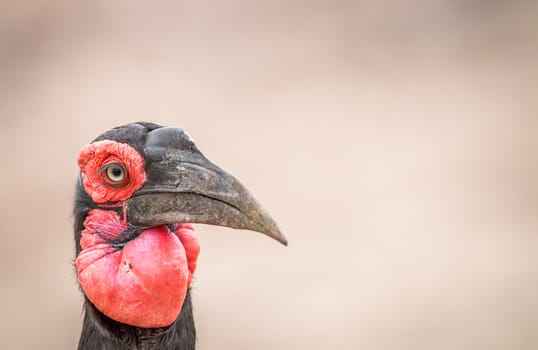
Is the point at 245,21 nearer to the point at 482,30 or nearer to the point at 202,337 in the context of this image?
the point at 482,30

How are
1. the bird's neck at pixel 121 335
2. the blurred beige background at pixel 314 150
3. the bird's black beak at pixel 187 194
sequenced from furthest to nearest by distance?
the blurred beige background at pixel 314 150
the bird's neck at pixel 121 335
the bird's black beak at pixel 187 194

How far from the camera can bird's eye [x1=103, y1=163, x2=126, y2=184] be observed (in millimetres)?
2543

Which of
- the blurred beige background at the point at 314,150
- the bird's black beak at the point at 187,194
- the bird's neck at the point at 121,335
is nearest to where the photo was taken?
the bird's black beak at the point at 187,194

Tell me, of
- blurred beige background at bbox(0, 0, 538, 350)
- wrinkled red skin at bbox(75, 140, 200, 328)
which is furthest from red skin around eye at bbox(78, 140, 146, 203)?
blurred beige background at bbox(0, 0, 538, 350)

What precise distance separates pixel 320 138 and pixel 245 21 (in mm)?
2493

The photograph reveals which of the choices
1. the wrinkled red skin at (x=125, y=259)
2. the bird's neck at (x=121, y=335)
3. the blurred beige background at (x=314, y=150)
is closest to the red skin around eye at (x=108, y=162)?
the wrinkled red skin at (x=125, y=259)

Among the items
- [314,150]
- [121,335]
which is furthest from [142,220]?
[314,150]

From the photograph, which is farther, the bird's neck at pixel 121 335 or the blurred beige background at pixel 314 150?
the blurred beige background at pixel 314 150

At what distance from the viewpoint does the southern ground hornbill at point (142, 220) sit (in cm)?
247

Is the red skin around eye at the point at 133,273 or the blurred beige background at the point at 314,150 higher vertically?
the blurred beige background at the point at 314,150

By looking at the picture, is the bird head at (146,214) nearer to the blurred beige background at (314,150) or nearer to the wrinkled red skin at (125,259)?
the wrinkled red skin at (125,259)

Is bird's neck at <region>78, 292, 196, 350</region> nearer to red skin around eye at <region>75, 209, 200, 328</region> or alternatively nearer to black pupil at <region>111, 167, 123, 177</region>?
red skin around eye at <region>75, 209, 200, 328</region>

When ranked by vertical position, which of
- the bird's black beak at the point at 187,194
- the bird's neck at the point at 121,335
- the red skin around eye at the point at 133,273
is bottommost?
the bird's neck at the point at 121,335

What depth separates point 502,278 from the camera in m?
5.70
